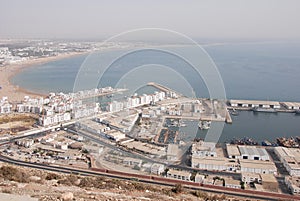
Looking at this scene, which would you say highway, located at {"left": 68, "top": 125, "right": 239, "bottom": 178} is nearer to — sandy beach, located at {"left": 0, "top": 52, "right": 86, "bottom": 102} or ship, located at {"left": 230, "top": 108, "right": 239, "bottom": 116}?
ship, located at {"left": 230, "top": 108, "right": 239, "bottom": 116}

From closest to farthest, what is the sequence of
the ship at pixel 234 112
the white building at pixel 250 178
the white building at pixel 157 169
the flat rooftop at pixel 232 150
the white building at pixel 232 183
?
1. the white building at pixel 232 183
2. the white building at pixel 250 178
3. the white building at pixel 157 169
4. the flat rooftop at pixel 232 150
5. the ship at pixel 234 112

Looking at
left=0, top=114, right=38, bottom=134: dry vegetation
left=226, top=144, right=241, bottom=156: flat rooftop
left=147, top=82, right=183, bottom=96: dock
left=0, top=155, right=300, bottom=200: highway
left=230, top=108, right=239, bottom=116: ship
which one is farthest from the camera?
left=147, top=82, right=183, bottom=96: dock

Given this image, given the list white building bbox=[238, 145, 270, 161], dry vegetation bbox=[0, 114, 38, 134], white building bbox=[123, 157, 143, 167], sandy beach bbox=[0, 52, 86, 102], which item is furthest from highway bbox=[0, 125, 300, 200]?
sandy beach bbox=[0, 52, 86, 102]

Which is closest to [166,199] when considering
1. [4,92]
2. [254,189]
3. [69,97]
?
[254,189]

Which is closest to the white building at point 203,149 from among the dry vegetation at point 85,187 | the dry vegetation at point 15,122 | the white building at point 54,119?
the dry vegetation at point 85,187

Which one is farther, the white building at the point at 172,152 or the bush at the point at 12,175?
the white building at the point at 172,152

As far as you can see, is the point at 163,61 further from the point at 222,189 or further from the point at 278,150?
the point at 222,189

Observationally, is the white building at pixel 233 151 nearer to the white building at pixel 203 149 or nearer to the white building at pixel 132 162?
the white building at pixel 203 149

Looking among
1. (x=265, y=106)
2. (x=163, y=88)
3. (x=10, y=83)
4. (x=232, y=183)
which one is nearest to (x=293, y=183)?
(x=232, y=183)
